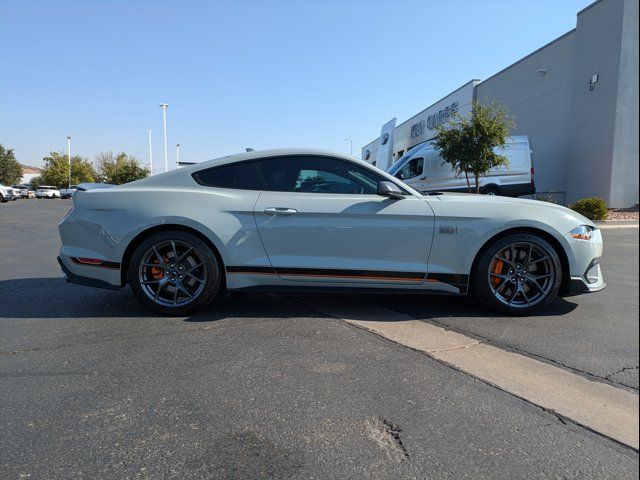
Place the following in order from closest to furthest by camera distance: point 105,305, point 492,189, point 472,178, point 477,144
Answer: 1. point 105,305
2. point 477,144
3. point 492,189
4. point 472,178

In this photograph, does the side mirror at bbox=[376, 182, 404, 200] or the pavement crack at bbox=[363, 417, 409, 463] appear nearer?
the pavement crack at bbox=[363, 417, 409, 463]

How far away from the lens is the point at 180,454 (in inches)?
89.1

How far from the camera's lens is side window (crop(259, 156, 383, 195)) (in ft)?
14.5

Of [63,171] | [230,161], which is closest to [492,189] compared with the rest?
[230,161]

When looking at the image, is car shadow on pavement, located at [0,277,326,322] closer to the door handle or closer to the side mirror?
the door handle

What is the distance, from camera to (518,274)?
4332 millimetres

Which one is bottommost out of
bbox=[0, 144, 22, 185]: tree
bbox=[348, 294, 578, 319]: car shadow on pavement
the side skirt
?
bbox=[348, 294, 578, 319]: car shadow on pavement

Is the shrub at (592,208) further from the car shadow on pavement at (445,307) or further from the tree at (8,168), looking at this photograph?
the tree at (8,168)

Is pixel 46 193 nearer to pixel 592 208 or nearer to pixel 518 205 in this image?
pixel 592 208

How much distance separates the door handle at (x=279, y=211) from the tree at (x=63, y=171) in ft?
248

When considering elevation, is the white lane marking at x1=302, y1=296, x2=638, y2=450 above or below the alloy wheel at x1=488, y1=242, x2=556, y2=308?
below

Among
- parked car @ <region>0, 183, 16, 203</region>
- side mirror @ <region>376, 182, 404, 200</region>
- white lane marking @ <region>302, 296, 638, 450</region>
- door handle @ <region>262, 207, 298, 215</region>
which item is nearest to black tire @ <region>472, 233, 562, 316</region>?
white lane marking @ <region>302, 296, 638, 450</region>

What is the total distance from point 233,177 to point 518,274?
2.82 meters

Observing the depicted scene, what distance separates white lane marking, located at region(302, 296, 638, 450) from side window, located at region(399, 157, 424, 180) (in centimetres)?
1451
